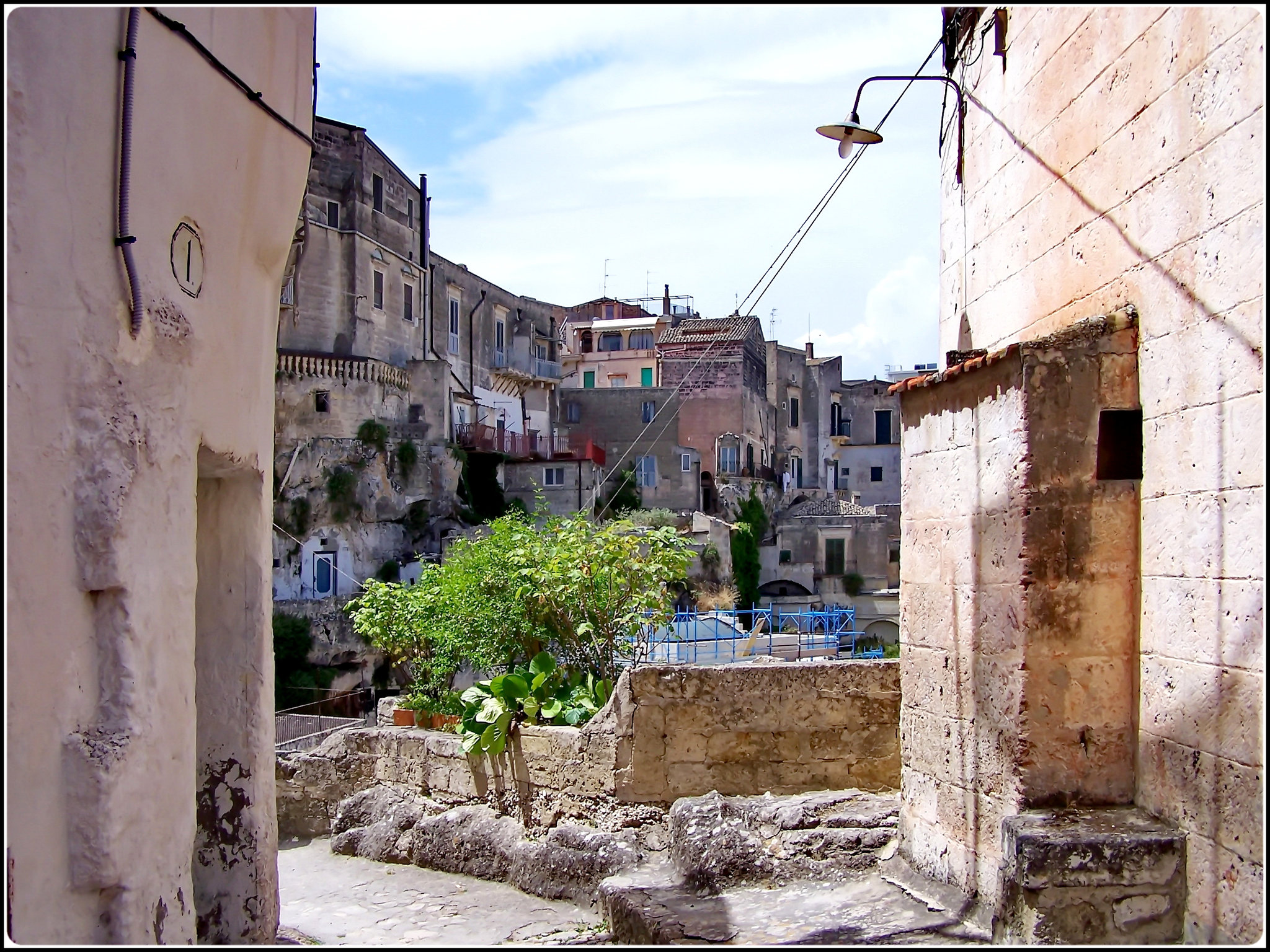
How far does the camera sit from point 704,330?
45.9m

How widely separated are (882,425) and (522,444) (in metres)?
20.2

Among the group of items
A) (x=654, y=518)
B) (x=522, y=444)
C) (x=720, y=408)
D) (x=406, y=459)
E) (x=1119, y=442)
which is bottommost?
(x=654, y=518)

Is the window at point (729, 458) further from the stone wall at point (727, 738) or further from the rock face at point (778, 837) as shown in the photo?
the rock face at point (778, 837)

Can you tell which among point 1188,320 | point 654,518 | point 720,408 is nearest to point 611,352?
point 720,408

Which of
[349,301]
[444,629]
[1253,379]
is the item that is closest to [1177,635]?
[1253,379]

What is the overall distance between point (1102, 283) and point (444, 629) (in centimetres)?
828

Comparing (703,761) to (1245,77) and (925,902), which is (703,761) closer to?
(925,902)

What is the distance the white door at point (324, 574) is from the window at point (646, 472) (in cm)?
1333

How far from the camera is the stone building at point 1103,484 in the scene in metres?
4.78

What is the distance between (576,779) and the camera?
992 cm

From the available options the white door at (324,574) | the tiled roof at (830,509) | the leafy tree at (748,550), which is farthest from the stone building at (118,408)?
the tiled roof at (830,509)

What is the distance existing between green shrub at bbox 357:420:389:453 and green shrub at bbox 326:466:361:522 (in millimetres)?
1245

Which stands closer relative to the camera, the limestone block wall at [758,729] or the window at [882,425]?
the limestone block wall at [758,729]

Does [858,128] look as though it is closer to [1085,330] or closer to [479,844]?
[1085,330]
